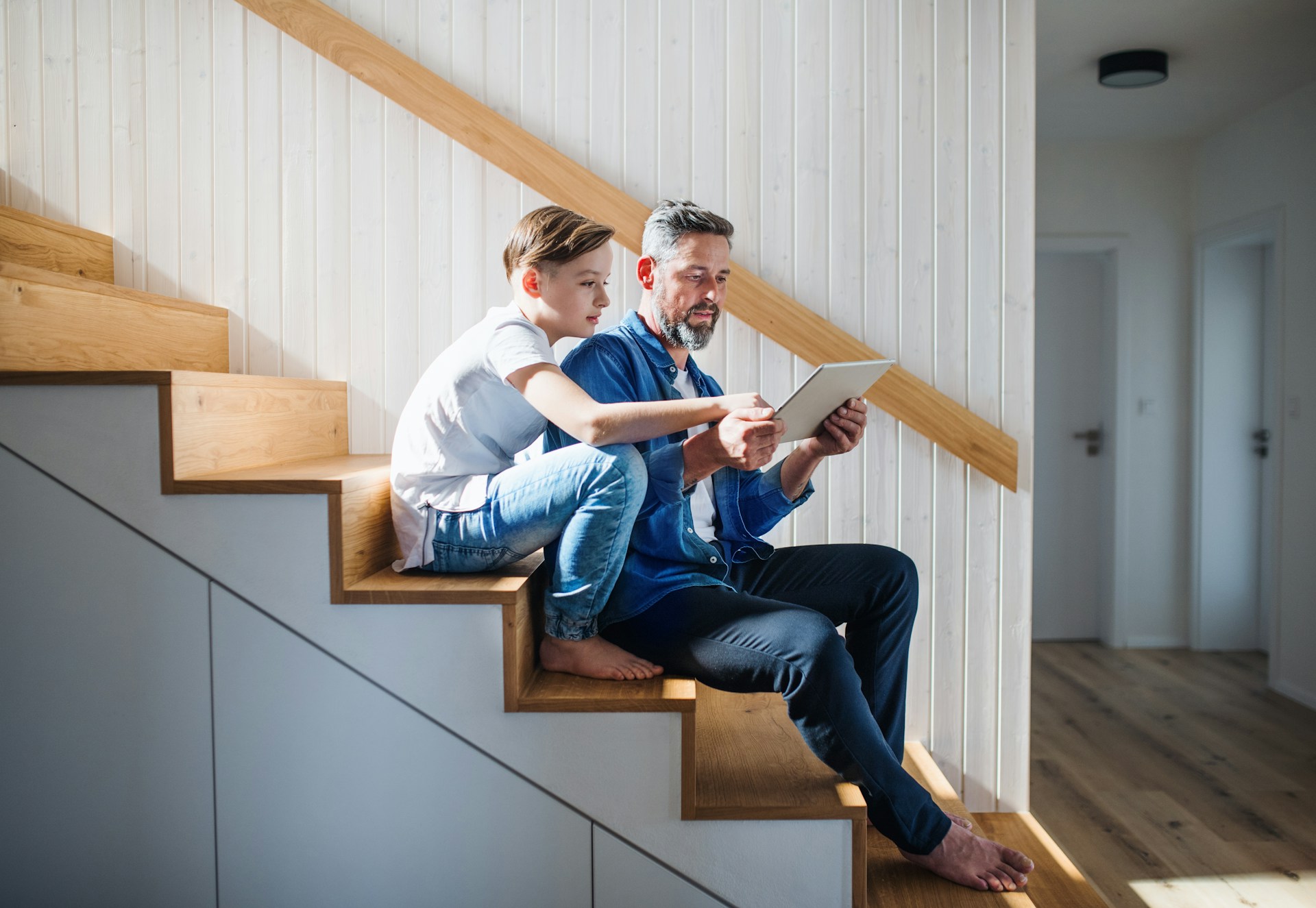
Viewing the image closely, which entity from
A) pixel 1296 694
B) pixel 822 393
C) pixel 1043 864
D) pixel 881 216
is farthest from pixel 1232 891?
pixel 1296 694

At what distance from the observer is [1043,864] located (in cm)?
190

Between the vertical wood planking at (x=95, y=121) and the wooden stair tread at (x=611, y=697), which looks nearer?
the wooden stair tread at (x=611, y=697)

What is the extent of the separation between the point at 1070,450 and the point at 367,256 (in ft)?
11.8

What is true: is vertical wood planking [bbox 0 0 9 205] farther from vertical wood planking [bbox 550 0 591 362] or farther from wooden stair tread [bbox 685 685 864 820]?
wooden stair tread [bbox 685 685 864 820]

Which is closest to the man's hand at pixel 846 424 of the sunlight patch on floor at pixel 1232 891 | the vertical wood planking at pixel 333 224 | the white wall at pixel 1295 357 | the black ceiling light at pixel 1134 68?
the vertical wood planking at pixel 333 224

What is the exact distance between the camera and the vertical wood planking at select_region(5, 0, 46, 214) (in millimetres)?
2170

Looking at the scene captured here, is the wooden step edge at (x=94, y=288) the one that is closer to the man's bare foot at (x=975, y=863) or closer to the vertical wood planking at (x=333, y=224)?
the vertical wood planking at (x=333, y=224)

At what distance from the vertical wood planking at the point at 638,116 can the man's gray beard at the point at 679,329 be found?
500 mm

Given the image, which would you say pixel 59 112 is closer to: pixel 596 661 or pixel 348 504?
pixel 348 504

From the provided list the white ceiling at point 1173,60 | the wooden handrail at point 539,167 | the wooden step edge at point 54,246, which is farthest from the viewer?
the white ceiling at point 1173,60

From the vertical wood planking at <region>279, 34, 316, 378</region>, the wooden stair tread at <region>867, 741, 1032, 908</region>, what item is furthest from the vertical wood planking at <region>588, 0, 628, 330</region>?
the wooden stair tread at <region>867, 741, 1032, 908</region>

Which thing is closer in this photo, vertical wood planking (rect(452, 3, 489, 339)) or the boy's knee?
the boy's knee

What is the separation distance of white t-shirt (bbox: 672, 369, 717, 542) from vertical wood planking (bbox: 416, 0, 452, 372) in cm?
72

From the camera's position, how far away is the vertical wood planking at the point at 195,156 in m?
2.17
